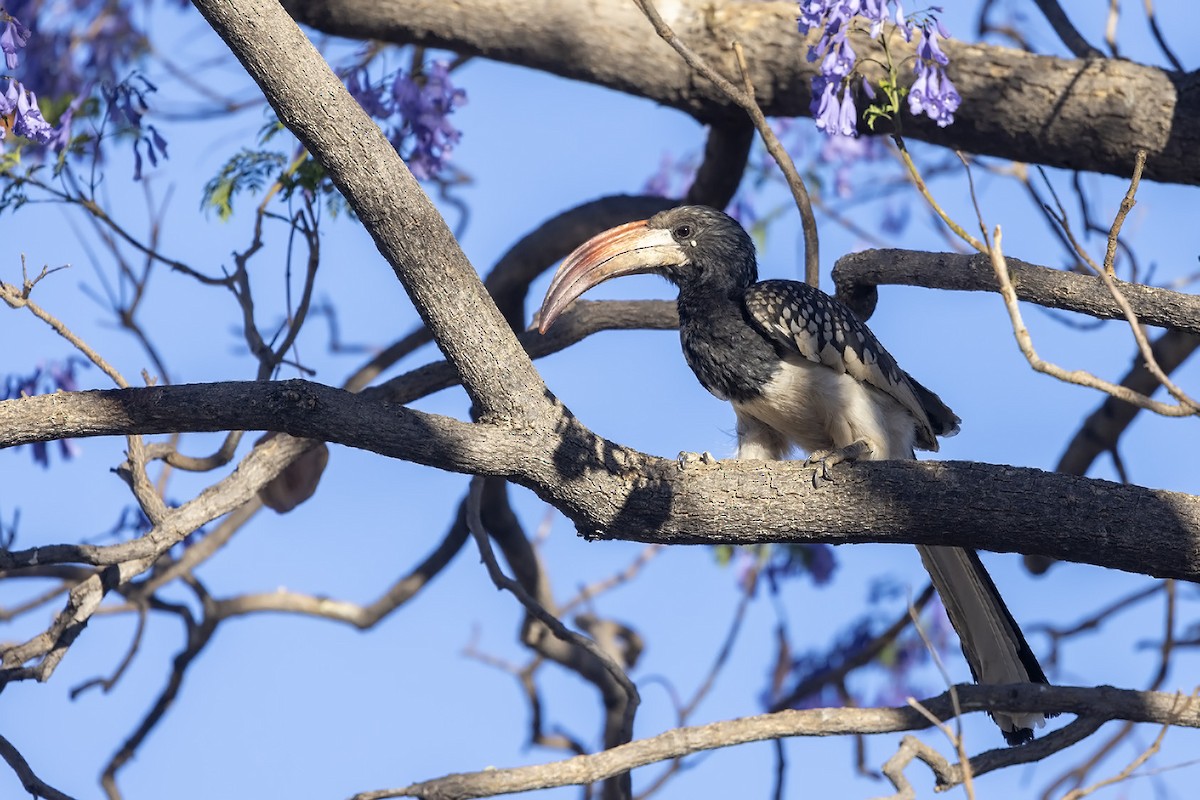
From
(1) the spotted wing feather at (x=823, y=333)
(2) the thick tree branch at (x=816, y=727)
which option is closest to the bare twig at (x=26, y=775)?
(2) the thick tree branch at (x=816, y=727)

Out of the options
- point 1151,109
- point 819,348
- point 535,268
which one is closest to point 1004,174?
point 1151,109

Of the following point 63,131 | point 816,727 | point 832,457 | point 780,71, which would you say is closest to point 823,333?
point 832,457

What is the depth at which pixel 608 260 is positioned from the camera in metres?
3.96

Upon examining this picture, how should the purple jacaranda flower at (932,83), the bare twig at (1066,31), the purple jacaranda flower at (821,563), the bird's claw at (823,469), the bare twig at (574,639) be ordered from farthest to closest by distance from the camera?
the purple jacaranda flower at (821,563) < the bare twig at (1066,31) < the bare twig at (574,639) < the purple jacaranda flower at (932,83) < the bird's claw at (823,469)

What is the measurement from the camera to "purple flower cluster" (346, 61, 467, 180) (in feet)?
15.3

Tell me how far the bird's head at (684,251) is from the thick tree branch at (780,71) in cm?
85

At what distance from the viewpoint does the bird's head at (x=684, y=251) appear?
3.99 m

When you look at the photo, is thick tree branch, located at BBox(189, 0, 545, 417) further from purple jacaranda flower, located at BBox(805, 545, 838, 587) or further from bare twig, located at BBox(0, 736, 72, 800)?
purple jacaranda flower, located at BBox(805, 545, 838, 587)

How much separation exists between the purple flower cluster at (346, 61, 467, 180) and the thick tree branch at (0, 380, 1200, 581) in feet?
6.92

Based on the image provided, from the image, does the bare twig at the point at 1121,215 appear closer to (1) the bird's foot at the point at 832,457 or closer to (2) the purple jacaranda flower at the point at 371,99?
(1) the bird's foot at the point at 832,457

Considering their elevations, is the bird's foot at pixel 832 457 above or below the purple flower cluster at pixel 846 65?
below

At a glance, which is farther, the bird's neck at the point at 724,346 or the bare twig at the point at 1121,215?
the bird's neck at the point at 724,346

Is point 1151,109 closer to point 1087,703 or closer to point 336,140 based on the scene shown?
point 1087,703

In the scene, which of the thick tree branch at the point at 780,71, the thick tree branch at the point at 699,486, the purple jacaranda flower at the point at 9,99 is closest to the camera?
the thick tree branch at the point at 699,486
